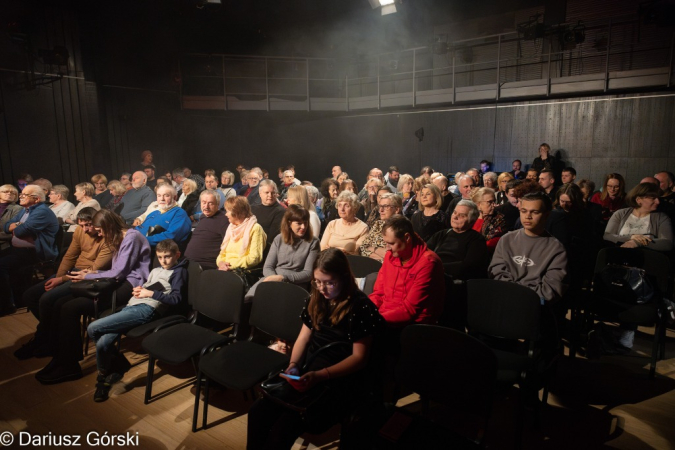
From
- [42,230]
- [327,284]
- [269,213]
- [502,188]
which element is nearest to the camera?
[327,284]

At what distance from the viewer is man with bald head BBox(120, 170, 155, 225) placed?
614 centimetres

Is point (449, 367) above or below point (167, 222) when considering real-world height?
below

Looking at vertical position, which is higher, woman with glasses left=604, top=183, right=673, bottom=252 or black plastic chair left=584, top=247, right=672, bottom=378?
woman with glasses left=604, top=183, right=673, bottom=252

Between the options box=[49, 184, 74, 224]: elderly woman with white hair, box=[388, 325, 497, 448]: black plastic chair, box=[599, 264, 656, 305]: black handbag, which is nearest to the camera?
box=[388, 325, 497, 448]: black plastic chair

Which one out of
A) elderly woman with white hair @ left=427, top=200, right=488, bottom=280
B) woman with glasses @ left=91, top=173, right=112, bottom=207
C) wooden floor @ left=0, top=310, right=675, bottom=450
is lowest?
wooden floor @ left=0, top=310, right=675, bottom=450

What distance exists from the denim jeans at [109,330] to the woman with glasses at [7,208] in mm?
2892

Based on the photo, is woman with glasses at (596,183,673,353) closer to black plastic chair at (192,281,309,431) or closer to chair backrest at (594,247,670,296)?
chair backrest at (594,247,670,296)

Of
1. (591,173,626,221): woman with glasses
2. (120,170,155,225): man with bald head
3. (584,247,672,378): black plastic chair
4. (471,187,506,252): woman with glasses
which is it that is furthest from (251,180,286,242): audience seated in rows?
(591,173,626,221): woman with glasses

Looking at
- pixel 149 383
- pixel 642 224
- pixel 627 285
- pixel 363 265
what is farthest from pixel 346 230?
pixel 642 224

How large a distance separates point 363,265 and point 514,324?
1249 mm

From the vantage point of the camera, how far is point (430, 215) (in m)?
4.14

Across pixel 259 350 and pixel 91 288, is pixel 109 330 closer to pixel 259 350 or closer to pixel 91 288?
pixel 91 288

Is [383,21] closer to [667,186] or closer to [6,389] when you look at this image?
[667,186]

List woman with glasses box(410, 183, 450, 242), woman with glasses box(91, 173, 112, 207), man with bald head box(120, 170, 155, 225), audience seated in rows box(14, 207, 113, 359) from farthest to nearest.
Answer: woman with glasses box(91, 173, 112, 207)
man with bald head box(120, 170, 155, 225)
woman with glasses box(410, 183, 450, 242)
audience seated in rows box(14, 207, 113, 359)
